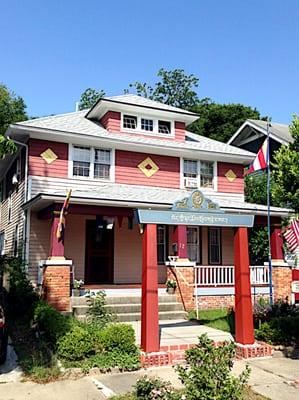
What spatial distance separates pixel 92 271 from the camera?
1516 cm

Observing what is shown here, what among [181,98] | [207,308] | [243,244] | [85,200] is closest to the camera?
[243,244]

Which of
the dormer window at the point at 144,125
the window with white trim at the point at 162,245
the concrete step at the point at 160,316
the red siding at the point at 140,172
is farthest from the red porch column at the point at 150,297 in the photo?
the dormer window at the point at 144,125

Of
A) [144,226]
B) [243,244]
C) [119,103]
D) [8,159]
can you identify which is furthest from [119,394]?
[8,159]

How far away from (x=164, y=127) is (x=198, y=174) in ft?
8.02

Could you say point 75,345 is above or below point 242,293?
below

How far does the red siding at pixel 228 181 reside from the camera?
17.5m

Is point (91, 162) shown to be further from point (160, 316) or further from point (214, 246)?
point (160, 316)

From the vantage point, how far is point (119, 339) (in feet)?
25.1

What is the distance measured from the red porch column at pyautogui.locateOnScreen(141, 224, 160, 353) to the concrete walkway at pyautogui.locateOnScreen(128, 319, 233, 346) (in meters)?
0.72

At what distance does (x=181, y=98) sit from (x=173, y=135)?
28204mm

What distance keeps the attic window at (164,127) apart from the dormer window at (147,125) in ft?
1.20

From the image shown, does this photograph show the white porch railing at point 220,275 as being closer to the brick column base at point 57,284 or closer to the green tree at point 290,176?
the brick column base at point 57,284

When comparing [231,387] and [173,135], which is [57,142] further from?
[231,387]

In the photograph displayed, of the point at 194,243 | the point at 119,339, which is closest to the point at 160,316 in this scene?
the point at 119,339
